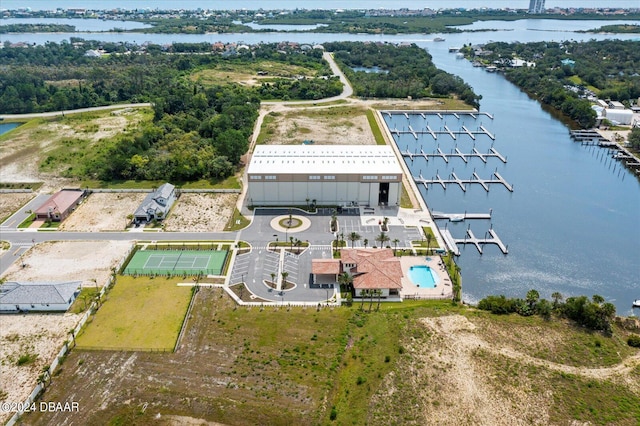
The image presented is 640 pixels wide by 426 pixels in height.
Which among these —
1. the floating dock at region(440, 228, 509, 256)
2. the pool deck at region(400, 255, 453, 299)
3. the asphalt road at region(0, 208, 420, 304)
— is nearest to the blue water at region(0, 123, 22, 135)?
the asphalt road at region(0, 208, 420, 304)

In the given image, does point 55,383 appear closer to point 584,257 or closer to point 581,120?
point 584,257

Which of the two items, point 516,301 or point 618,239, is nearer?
point 516,301

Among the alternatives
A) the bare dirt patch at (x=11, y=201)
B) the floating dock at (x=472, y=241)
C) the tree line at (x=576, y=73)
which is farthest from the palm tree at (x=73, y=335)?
the tree line at (x=576, y=73)

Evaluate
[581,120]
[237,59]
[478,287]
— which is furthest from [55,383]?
[237,59]

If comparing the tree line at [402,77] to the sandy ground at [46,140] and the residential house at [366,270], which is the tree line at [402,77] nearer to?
the sandy ground at [46,140]

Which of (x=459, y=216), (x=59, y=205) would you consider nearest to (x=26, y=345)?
(x=59, y=205)

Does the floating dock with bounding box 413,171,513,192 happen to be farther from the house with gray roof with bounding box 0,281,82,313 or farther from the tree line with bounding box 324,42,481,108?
the house with gray roof with bounding box 0,281,82,313
